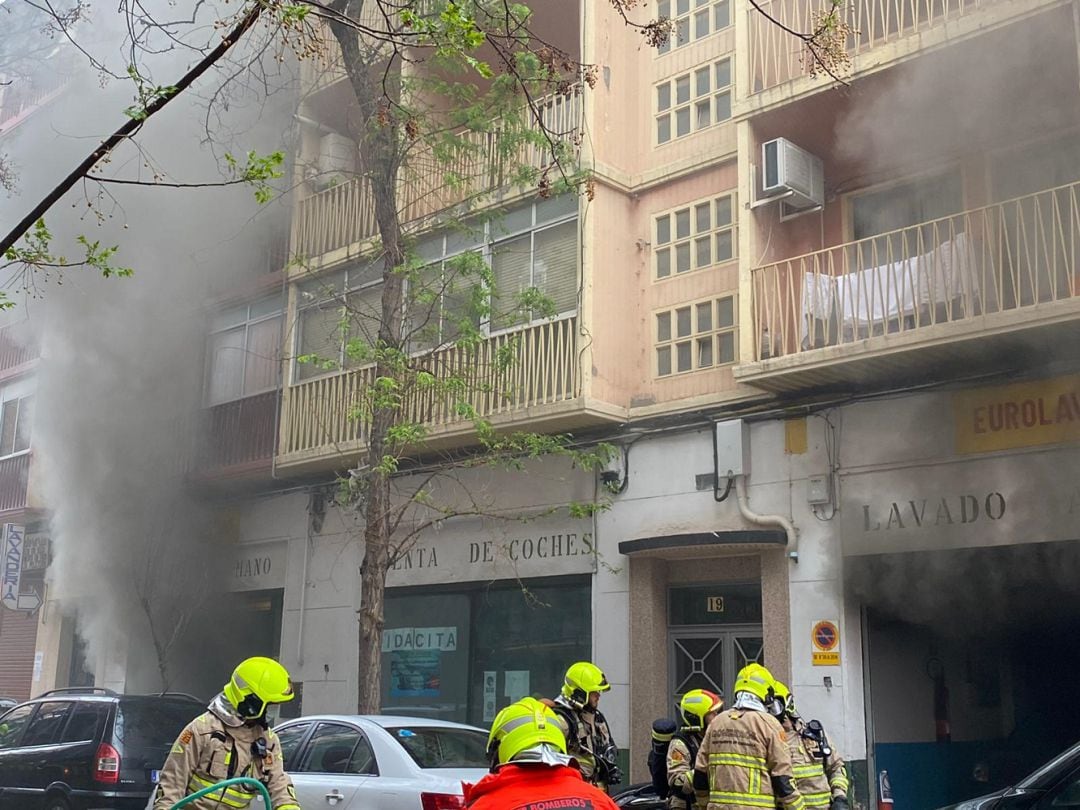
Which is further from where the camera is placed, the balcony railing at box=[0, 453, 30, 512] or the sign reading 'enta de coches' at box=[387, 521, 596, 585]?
Answer: the balcony railing at box=[0, 453, 30, 512]

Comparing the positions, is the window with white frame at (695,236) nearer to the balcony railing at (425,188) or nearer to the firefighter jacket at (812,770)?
the balcony railing at (425,188)

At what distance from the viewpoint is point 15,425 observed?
21688mm

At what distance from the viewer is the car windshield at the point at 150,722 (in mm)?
9282

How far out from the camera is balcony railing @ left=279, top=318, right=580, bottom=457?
1154 centimetres

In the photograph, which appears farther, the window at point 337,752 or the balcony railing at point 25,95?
the balcony railing at point 25,95

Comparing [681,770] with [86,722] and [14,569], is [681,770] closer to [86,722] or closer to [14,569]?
[86,722]

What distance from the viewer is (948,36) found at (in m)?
9.17

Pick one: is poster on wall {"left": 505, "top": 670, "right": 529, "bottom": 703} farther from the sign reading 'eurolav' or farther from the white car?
the sign reading 'eurolav'

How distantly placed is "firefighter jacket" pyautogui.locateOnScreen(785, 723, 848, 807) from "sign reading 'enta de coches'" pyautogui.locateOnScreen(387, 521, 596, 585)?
5441 millimetres

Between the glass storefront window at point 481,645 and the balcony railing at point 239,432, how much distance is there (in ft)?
9.85

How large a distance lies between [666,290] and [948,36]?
3.79m

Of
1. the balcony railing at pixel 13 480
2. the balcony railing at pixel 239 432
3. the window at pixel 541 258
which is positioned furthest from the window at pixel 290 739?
the balcony railing at pixel 13 480

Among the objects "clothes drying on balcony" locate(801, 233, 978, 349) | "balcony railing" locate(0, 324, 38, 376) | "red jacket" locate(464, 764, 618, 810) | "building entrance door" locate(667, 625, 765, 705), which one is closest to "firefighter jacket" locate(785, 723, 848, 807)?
"red jacket" locate(464, 764, 618, 810)

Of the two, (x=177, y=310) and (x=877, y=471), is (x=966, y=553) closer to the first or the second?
(x=877, y=471)
